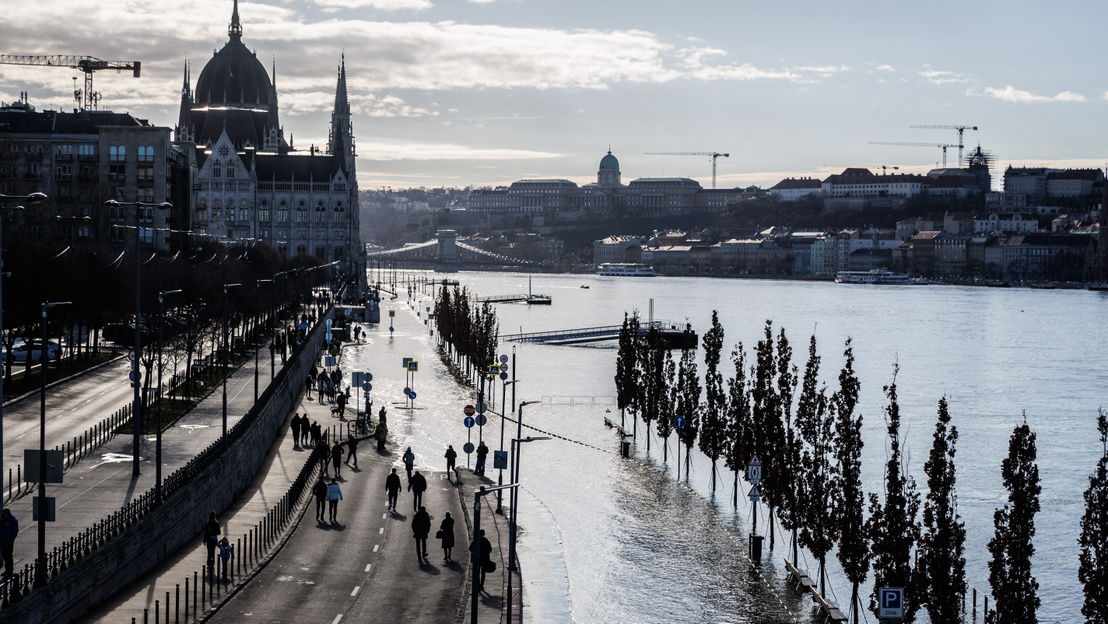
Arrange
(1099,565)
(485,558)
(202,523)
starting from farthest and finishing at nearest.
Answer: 1. (202,523)
2. (485,558)
3. (1099,565)

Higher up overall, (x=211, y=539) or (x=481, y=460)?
(x=211, y=539)

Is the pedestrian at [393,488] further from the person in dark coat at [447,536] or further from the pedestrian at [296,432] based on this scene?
the pedestrian at [296,432]

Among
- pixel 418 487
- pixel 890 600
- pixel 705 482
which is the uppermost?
pixel 418 487

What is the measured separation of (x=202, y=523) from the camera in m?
33.0

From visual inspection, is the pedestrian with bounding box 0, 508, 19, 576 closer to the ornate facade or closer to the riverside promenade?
the riverside promenade

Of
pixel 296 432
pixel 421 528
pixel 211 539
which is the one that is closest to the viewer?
pixel 211 539

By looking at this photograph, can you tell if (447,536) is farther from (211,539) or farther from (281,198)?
(281,198)

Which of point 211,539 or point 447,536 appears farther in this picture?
point 447,536

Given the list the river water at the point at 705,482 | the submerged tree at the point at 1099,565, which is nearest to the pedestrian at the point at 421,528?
the river water at the point at 705,482

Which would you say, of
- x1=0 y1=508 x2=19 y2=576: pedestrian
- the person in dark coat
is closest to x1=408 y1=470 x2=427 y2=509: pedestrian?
the person in dark coat

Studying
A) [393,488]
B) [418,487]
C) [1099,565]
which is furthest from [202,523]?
[1099,565]

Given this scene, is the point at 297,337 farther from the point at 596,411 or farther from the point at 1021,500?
the point at 1021,500

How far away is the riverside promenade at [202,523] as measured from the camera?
2561cm

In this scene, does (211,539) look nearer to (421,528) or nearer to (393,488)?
(421,528)
